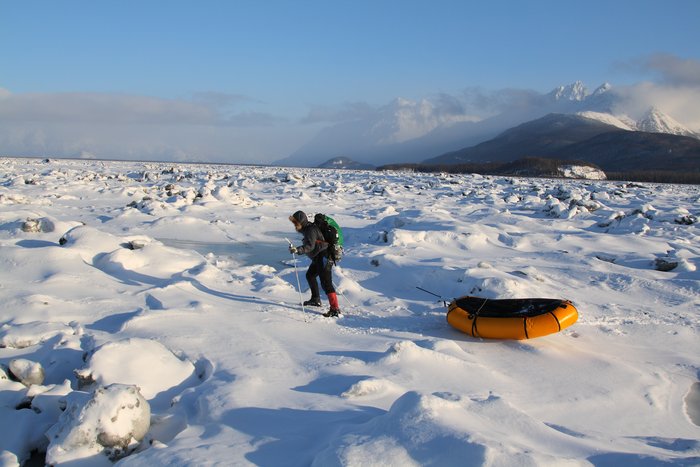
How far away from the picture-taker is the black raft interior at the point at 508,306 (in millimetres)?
5684

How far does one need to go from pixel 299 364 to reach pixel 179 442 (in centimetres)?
159

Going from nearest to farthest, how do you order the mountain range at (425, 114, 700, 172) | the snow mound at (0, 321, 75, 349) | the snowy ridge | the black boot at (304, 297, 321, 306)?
the snow mound at (0, 321, 75, 349), the black boot at (304, 297, 321, 306), the mountain range at (425, 114, 700, 172), the snowy ridge

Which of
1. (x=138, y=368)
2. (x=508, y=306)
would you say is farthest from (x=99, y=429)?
(x=508, y=306)

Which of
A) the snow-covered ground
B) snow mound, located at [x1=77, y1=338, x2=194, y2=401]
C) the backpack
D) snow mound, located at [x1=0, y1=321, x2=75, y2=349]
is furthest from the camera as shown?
the backpack

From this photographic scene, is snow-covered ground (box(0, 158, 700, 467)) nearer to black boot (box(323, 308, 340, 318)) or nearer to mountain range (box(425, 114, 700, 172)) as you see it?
black boot (box(323, 308, 340, 318))

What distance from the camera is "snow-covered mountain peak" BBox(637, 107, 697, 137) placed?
170 metres

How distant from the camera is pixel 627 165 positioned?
9919 centimetres

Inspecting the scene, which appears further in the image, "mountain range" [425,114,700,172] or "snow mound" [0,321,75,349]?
"mountain range" [425,114,700,172]

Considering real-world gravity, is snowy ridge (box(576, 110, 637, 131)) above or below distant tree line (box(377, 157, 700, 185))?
above

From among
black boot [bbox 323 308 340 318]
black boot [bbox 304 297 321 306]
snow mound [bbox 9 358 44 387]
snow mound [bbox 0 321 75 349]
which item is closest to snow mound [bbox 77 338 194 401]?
snow mound [bbox 9 358 44 387]

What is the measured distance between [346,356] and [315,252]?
5.77 feet

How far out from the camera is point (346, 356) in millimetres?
4953

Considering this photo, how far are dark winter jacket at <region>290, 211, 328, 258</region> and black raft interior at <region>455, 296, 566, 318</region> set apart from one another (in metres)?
1.86

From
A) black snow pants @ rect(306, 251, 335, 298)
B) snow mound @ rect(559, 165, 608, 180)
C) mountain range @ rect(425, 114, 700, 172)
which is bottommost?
black snow pants @ rect(306, 251, 335, 298)
